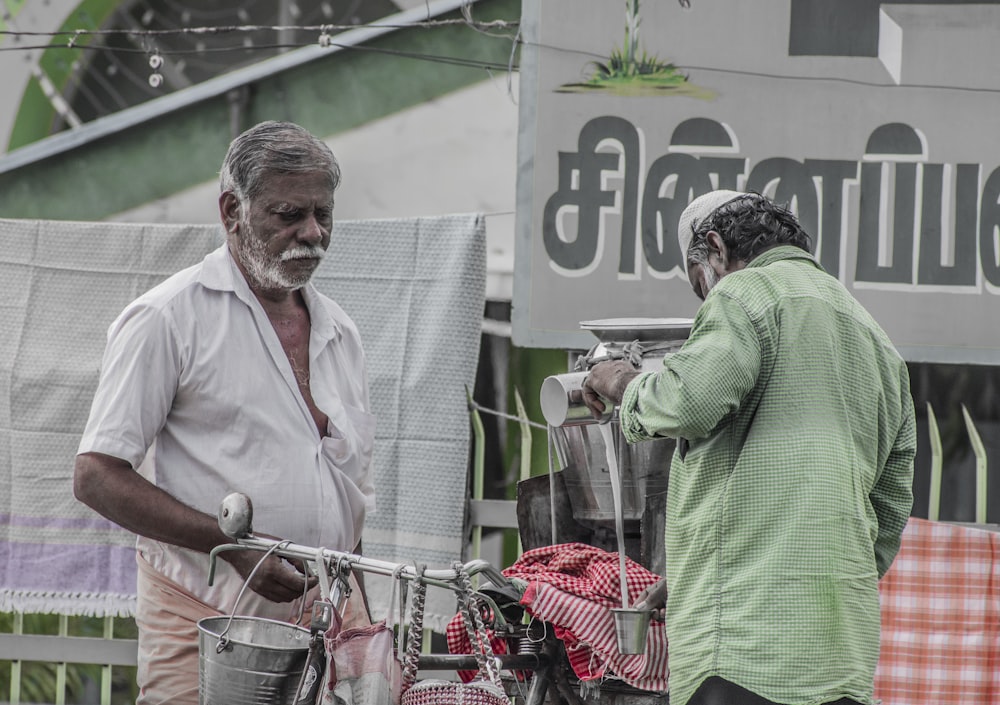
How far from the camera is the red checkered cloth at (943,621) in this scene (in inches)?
154

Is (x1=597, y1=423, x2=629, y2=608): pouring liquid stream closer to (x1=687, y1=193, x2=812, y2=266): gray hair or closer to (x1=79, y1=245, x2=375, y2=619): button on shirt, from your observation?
(x1=687, y1=193, x2=812, y2=266): gray hair

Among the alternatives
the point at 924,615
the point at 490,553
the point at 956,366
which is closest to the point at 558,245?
the point at 490,553

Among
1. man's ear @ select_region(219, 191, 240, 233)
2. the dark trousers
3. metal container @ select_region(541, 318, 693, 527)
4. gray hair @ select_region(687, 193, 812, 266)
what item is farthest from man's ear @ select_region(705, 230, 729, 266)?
man's ear @ select_region(219, 191, 240, 233)

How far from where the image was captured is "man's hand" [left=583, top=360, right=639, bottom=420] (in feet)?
8.54

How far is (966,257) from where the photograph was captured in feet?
13.3

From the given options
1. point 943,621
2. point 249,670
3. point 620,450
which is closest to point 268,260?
point 249,670

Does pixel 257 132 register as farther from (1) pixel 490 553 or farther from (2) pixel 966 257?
(2) pixel 966 257

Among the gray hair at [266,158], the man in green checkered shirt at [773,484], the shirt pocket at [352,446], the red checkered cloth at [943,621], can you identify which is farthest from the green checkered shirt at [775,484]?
the red checkered cloth at [943,621]

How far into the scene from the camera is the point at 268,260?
2406mm

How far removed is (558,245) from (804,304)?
1.87 metres

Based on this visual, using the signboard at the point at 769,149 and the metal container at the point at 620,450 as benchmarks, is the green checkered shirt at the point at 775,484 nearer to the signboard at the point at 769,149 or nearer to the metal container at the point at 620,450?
the metal container at the point at 620,450

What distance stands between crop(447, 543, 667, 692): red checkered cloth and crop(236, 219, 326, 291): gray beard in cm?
86

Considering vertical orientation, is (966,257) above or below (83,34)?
below

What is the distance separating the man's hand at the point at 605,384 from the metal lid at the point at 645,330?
0.41 metres
